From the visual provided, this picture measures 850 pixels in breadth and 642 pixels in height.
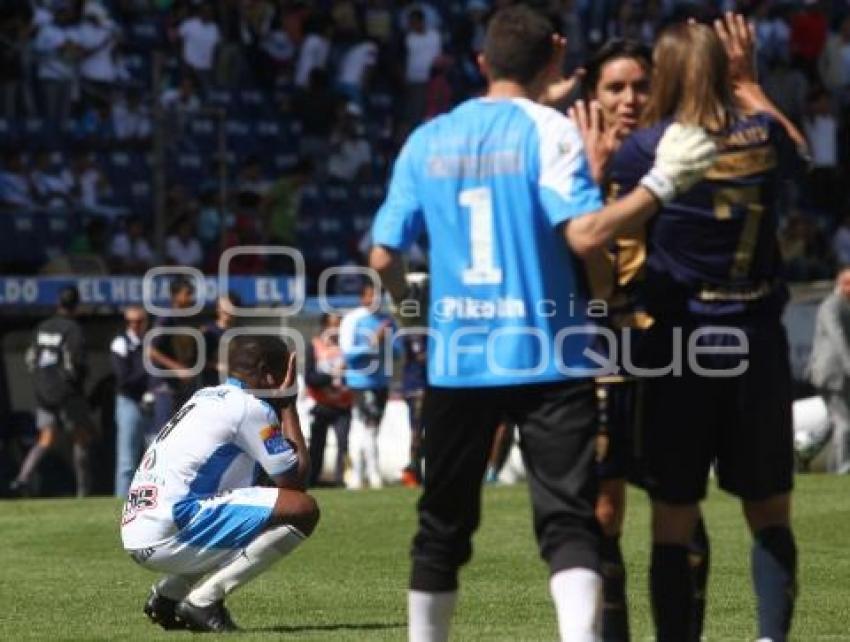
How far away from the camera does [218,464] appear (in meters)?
9.81

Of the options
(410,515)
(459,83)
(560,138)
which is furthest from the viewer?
(459,83)

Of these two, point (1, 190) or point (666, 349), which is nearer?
point (666, 349)

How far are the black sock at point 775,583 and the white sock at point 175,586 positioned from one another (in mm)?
3128

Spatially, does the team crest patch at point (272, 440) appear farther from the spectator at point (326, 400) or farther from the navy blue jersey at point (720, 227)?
the spectator at point (326, 400)

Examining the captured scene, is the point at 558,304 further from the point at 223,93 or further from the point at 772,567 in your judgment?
the point at 223,93

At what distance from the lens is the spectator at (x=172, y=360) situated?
2072 cm

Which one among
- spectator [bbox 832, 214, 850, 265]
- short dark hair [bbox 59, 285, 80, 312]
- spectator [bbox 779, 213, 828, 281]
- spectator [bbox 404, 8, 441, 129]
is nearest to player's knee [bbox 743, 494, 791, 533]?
short dark hair [bbox 59, 285, 80, 312]

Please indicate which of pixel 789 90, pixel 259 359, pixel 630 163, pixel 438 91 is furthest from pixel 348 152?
pixel 630 163

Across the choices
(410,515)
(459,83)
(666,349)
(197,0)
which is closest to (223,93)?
(197,0)

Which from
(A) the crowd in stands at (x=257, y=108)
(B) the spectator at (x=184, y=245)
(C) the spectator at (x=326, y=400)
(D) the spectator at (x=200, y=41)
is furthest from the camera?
(D) the spectator at (x=200, y=41)

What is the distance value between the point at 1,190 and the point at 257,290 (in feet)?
11.6

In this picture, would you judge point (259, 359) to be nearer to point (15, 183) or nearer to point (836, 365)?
point (836, 365)

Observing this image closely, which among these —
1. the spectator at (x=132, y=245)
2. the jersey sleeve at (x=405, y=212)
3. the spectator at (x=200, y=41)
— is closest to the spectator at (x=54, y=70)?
the spectator at (x=200, y=41)

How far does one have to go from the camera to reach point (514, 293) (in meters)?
7.07
